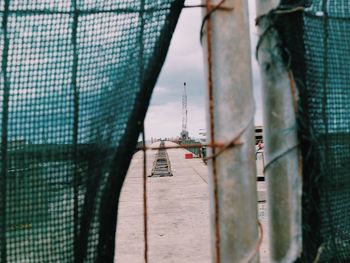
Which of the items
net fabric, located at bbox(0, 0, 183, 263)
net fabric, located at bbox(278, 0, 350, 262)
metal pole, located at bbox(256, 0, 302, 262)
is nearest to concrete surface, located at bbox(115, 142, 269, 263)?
net fabric, located at bbox(278, 0, 350, 262)

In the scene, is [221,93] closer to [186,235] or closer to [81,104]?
[81,104]

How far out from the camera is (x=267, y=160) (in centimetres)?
198

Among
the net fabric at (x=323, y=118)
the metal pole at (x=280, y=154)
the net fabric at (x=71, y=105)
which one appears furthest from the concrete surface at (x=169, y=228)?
the net fabric at (x=71, y=105)

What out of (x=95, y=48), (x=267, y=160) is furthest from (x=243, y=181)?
(x=95, y=48)

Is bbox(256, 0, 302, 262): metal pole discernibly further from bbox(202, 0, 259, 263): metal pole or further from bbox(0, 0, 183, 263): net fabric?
bbox(0, 0, 183, 263): net fabric

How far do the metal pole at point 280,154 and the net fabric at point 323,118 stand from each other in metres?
0.05

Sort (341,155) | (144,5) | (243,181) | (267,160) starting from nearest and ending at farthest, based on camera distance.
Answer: (243,181), (267,160), (144,5), (341,155)

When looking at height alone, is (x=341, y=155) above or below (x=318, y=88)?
below

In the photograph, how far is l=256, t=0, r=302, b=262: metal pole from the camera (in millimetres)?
1910

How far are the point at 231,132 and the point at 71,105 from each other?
791 mm

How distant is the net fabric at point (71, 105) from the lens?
6.56 feet

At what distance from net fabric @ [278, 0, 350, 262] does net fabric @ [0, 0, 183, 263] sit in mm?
669

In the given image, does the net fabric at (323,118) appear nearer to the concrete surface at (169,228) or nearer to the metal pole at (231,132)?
the metal pole at (231,132)

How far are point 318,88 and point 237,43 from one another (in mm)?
612
